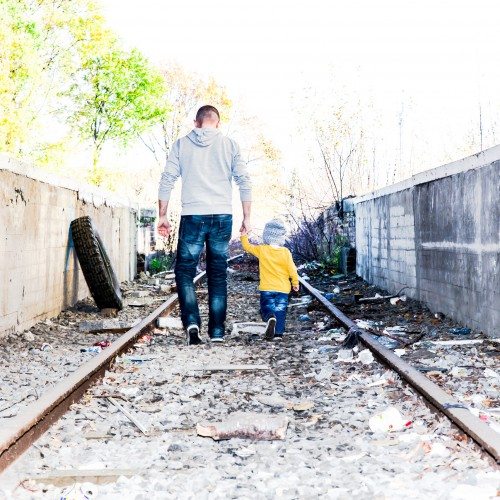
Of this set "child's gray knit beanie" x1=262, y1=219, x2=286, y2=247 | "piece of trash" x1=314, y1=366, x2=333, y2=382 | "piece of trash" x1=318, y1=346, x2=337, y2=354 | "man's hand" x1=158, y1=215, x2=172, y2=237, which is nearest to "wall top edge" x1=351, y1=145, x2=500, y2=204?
"child's gray knit beanie" x1=262, y1=219, x2=286, y2=247

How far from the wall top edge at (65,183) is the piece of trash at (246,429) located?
4.18 metres

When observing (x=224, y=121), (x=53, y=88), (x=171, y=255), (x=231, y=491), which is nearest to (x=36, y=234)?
(x=231, y=491)

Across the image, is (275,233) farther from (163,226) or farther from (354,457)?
(354,457)

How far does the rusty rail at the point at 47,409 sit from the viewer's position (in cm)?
330

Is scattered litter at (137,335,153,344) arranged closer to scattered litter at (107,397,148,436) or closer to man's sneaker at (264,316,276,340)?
man's sneaker at (264,316,276,340)

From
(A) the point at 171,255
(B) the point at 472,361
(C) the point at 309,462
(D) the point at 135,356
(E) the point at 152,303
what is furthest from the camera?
(A) the point at 171,255

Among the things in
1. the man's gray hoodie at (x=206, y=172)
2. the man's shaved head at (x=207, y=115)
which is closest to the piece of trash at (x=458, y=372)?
the man's gray hoodie at (x=206, y=172)

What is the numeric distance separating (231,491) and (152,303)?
28.0 ft

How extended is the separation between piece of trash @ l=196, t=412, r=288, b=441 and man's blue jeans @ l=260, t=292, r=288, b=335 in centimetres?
353

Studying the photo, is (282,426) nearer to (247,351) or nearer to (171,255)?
(247,351)

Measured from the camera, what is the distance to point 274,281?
7406mm

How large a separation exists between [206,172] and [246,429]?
3568 mm

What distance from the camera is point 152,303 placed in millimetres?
11391

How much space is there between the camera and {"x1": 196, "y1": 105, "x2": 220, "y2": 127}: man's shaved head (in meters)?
7.00
